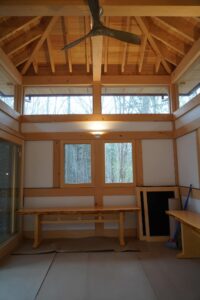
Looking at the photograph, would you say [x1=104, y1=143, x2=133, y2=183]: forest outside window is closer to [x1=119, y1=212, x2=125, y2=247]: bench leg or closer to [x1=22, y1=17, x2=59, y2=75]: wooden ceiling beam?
[x1=119, y1=212, x2=125, y2=247]: bench leg

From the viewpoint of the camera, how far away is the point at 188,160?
15.9ft

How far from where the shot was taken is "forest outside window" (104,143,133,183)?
540cm

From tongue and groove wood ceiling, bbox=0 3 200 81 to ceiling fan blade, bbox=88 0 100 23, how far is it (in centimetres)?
92

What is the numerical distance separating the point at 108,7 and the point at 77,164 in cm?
326

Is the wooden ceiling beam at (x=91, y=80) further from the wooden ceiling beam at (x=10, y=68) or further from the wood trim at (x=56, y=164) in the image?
the wood trim at (x=56, y=164)

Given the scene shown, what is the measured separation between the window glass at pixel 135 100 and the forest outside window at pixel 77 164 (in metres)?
1.04

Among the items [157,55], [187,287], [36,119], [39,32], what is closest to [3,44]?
[39,32]

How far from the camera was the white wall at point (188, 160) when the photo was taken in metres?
4.53

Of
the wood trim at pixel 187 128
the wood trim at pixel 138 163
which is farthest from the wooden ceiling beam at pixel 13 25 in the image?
the wood trim at pixel 187 128

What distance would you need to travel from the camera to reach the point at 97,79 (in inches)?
217

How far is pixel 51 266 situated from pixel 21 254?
2.88ft

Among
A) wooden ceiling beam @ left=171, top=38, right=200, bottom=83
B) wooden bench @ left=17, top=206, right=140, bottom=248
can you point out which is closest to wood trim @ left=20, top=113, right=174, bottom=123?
wooden ceiling beam @ left=171, top=38, right=200, bottom=83

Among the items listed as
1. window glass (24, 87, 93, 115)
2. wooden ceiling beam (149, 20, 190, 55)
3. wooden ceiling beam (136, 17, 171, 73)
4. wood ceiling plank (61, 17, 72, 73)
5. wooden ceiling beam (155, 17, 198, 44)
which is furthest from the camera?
window glass (24, 87, 93, 115)

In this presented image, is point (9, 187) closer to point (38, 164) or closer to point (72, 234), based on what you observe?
point (38, 164)
